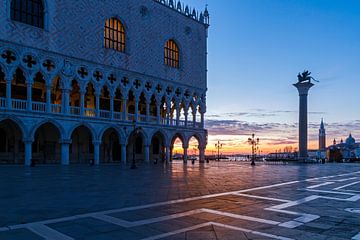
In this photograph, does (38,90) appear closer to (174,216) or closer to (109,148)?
(109,148)

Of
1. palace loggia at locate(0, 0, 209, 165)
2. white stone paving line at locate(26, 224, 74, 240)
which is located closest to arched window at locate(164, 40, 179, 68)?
palace loggia at locate(0, 0, 209, 165)

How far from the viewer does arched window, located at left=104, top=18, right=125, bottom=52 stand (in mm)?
35312

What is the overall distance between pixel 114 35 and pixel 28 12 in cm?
943

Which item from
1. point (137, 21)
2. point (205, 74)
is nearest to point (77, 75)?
point (137, 21)

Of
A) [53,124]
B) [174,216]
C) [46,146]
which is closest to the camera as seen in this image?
[174,216]

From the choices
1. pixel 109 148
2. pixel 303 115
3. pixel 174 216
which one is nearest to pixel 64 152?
pixel 109 148

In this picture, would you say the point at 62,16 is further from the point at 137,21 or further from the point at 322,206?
the point at 322,206

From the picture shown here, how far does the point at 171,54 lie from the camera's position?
42.7 m

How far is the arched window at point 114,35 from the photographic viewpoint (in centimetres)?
3531

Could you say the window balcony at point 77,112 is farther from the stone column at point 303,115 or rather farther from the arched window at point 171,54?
the stone column at point 303,115

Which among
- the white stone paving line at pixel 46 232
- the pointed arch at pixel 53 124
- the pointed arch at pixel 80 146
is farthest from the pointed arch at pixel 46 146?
the white stone paving line at pixel 46 232

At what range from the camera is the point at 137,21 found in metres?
37.9

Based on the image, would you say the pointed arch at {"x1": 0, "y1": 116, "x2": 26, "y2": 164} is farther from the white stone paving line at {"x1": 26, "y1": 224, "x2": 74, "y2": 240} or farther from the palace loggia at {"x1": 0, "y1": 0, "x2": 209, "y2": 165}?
the white stone paving line at {"x1": 26, "y1": 224, "x2": 74, "y2": 240}

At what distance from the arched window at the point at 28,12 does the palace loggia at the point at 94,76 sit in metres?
0.08
